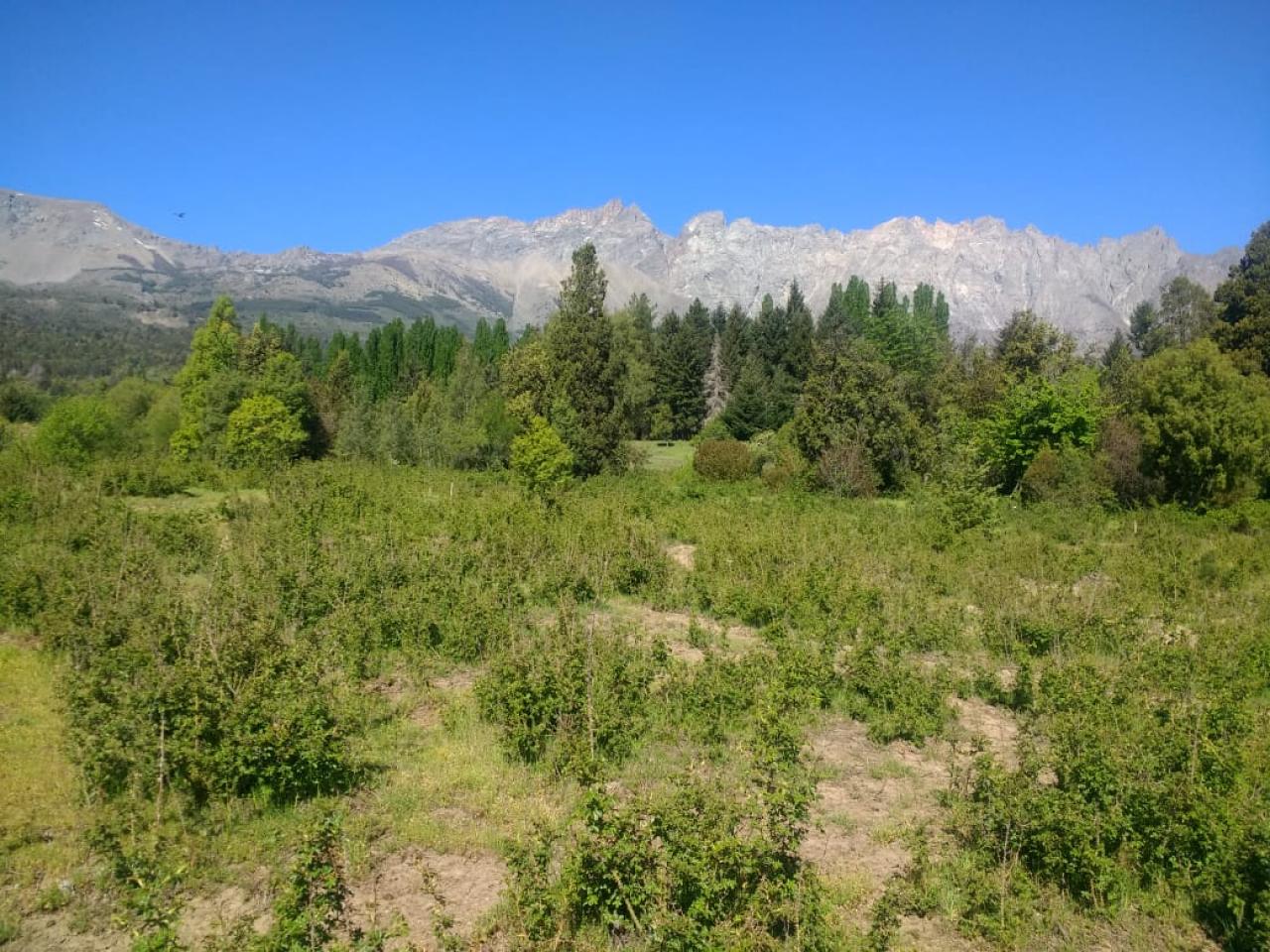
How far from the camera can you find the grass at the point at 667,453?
3916cm

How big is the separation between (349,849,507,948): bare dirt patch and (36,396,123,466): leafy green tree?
2582 cm

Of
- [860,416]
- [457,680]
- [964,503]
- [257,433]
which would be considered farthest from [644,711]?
[257,433]

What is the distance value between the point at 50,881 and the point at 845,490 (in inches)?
967

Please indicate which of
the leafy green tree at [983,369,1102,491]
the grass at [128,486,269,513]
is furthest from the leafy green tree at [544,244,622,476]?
the leafy green tree at [983,369,1102,491]

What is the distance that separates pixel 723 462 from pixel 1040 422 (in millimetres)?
11667

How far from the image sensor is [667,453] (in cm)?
4722

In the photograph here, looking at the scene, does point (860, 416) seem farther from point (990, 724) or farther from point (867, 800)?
point (867, 800)

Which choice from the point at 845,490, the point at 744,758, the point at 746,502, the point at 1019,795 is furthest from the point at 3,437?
the point at 1019,795

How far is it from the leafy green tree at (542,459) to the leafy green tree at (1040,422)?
15779 mm

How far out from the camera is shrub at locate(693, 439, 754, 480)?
1208 inches

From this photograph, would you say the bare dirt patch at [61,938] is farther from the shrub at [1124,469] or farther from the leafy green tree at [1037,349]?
the leafy green tree at [1037,349]

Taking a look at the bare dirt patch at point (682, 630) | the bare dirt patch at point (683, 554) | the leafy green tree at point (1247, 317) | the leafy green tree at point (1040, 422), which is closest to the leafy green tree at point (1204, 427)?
the leafy green tree at point (1040, 422)

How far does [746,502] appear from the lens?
75.4ft

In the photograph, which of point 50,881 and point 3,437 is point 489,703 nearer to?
point 50,881
